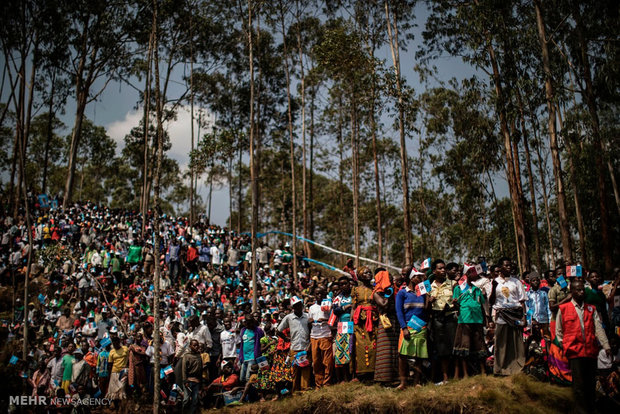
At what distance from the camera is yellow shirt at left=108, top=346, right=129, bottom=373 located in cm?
997

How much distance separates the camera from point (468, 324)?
6852mm

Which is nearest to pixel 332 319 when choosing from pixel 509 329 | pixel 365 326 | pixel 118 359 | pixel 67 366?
pixel 365 326

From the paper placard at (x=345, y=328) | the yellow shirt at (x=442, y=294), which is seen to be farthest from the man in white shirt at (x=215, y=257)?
the yellow shirt at (x=442, y=294)

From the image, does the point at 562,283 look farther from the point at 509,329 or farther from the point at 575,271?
the point at 509,329

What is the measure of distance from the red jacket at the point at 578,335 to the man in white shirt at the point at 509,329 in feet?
2.54

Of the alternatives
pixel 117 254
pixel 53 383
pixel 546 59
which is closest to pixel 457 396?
pixel 53 383

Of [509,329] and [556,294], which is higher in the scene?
[556,294]

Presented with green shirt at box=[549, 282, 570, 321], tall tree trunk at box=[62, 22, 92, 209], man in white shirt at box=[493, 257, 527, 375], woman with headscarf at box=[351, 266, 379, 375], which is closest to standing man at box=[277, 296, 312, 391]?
woman with headscarf at box=[351, 266, 379, 375]

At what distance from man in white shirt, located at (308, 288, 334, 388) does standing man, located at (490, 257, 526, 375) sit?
8.48 ft

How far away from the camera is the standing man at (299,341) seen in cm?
854

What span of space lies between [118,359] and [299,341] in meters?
3.98

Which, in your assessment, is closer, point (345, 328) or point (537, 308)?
point (345, 328)

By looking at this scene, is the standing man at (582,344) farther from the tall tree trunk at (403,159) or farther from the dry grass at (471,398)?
the tall tree trunk at (403,159)

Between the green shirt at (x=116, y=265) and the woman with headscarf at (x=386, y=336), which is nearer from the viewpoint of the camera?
the woman with headscarf at (x=386, y=336)
